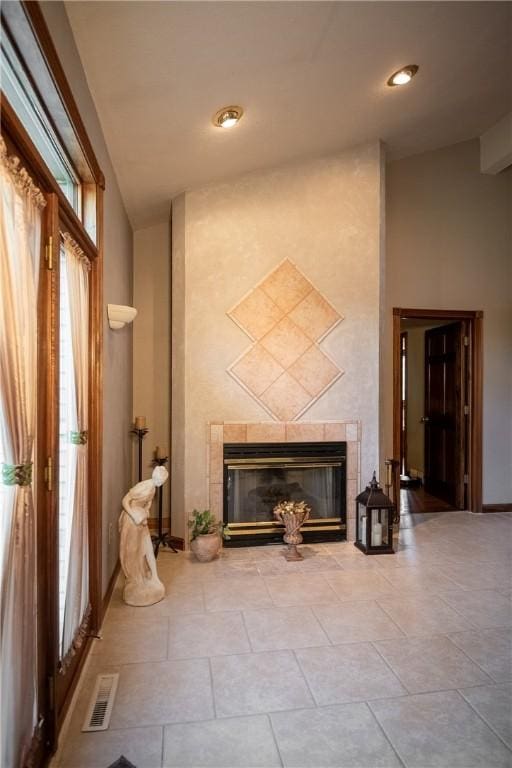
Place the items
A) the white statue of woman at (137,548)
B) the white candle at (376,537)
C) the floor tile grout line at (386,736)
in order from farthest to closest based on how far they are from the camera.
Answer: the white candle at (376,537)
the white statue of woman at (137,548)
the floor tile grout line at (386,736)

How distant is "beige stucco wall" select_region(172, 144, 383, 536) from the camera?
3.82 meters

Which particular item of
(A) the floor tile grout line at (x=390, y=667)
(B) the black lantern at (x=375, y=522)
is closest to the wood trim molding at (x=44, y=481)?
(A) the floor tile grout line at (x=390, y=667)

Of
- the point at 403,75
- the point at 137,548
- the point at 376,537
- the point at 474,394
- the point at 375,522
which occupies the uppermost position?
the point at 403,75

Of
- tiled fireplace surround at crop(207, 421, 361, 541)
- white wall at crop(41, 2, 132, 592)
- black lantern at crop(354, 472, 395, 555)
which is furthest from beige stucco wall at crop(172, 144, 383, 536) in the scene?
white wall at crop(41, 2, 132, 592)

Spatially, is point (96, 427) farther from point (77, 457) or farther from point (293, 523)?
point (293, 523)

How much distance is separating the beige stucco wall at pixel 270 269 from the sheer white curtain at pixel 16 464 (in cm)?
232

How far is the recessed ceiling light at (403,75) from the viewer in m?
2.96

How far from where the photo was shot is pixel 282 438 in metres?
3.95

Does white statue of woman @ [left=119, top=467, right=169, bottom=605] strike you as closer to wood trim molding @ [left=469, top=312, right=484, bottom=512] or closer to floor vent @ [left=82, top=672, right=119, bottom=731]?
floor vent @ [left=82, top=672, right=119, bottom=731]

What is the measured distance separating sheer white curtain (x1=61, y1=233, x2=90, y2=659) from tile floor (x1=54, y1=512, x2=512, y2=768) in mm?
295

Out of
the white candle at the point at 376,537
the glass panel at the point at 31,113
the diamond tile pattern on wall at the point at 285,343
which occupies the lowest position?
the white candle at the point at 376,537

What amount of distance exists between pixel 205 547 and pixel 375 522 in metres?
1.43

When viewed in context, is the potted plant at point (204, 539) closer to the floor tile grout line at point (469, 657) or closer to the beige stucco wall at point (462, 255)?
the floor tile grout line at point (469, 657)

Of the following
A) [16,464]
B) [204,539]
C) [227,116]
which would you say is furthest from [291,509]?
[227,116]
